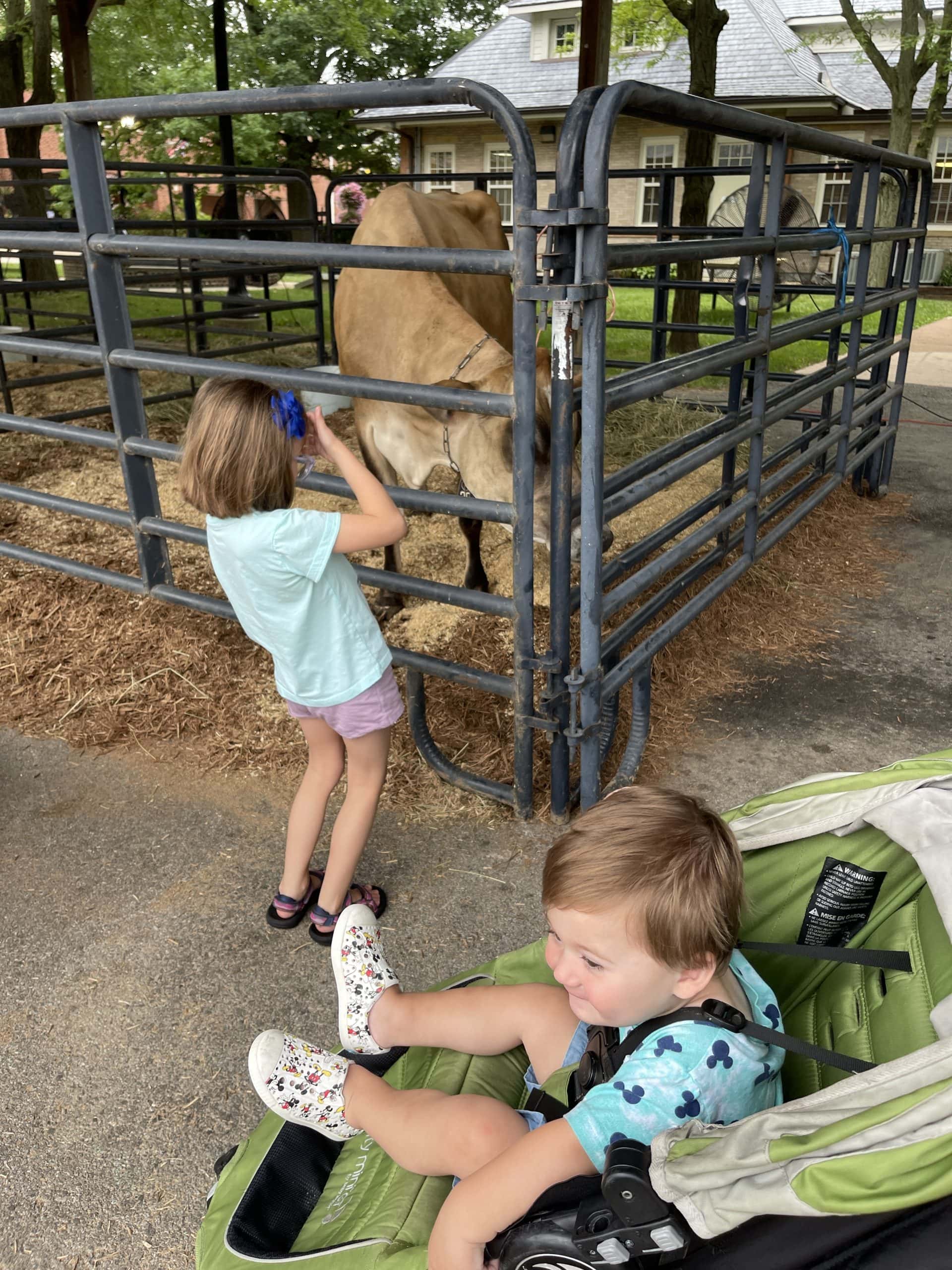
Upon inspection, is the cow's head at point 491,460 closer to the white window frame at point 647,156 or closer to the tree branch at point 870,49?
the tree branch at point 870,49

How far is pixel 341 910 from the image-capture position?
89.9 inches

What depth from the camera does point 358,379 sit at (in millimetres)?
2492

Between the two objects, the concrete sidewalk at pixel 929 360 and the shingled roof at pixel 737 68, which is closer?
the concrete sidewalk at pixel 929 360

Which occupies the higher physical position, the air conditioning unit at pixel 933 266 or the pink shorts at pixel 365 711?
the pink shorts at pixel 365 711

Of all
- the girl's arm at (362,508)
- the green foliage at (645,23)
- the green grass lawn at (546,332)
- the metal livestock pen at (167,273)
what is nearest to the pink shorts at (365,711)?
the girl's arm at (362,508)

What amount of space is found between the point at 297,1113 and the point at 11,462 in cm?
517

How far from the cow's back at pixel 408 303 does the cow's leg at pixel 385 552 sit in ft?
0.98

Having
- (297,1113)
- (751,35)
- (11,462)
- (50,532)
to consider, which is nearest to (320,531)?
(297,1113)

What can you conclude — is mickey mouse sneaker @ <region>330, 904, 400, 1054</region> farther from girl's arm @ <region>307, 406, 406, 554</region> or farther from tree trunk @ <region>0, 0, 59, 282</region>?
tree trunk @ <region>0, 0, 59, 282</region>

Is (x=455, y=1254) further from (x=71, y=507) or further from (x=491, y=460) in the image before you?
(x=71, y=507)

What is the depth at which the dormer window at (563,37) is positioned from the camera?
76.6 feet

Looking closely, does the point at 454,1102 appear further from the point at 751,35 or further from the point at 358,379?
the point at 751,35

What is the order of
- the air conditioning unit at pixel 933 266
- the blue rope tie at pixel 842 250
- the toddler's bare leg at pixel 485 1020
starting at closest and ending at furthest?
the toddler's bare leg at pixel 485 1020, the blue rope tie at pixel 842 250, the air conditioning unit at pixel 933 266

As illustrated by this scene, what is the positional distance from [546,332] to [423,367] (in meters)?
5.21
